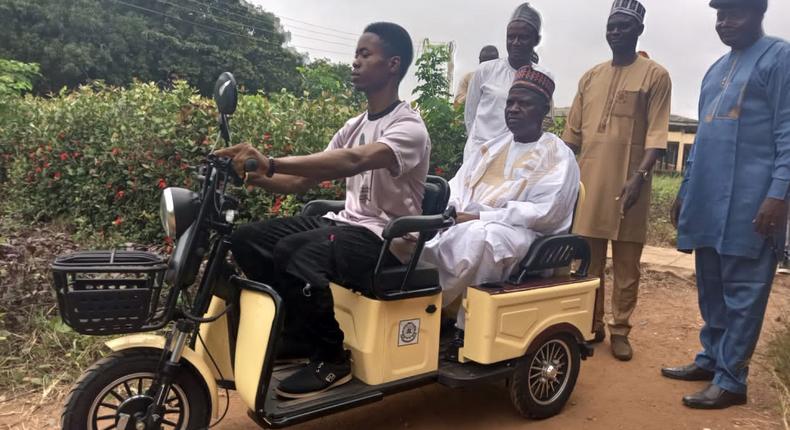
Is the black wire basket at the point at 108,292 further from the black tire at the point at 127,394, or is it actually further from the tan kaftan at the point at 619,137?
the tan kaftan at the point at 619,137

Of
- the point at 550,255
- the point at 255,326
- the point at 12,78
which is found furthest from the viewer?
the point at 12,78

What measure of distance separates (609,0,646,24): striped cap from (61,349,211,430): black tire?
3.37 m

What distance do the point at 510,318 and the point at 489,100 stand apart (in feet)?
6.92

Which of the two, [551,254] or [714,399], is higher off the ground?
[551,254]

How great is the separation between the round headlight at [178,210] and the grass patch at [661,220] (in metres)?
6.60

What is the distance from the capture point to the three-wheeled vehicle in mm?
2217

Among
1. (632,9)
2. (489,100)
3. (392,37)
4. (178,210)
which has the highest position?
(632,9)

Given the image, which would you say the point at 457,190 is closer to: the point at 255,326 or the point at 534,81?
the point at 534,81

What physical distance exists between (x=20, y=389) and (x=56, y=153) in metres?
3.70

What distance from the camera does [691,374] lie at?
151 inches

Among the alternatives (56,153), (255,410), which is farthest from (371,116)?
(56,153)

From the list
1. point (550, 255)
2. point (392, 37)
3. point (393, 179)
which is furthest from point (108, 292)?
point (550, 255)

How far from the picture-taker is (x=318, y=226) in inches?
120

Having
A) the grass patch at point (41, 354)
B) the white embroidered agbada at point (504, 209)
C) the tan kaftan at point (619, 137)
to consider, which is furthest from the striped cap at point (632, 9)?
the grass patch at point (41, 354)
